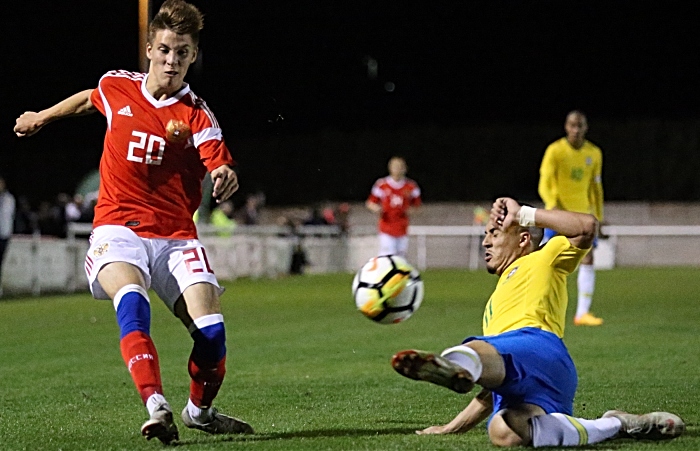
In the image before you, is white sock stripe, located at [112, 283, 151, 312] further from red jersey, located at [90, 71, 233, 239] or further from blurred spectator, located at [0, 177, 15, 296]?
blurred spectator, located at [0, 177, 15, 296]

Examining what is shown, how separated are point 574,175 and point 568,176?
0.24 feet

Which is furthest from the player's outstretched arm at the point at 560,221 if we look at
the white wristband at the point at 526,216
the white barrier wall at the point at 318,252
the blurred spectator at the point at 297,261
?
the blurred spectator at the point at 297,261

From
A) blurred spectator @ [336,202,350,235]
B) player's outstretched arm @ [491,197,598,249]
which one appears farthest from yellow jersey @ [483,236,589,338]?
blurred spectator @ [336,202,350,235]

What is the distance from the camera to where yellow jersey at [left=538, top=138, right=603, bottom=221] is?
13664 millimetres

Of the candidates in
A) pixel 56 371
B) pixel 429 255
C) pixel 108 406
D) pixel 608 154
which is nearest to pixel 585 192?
pixel 56 371

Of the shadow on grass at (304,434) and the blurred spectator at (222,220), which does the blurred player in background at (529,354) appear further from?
the blurred spectator at (222,220)

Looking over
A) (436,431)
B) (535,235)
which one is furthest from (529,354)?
(535,235)

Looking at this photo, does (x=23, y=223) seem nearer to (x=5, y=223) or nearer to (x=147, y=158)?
(x=5, y=223)

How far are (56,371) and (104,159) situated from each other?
3.85 metres

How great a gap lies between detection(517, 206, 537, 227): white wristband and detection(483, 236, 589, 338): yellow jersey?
25cm

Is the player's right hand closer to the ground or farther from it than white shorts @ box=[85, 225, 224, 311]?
farther from it

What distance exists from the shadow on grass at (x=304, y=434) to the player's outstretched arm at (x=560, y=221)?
1335mm

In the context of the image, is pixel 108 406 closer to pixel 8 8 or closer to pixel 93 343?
pixel 93 343

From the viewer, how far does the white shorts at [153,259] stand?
579cm
